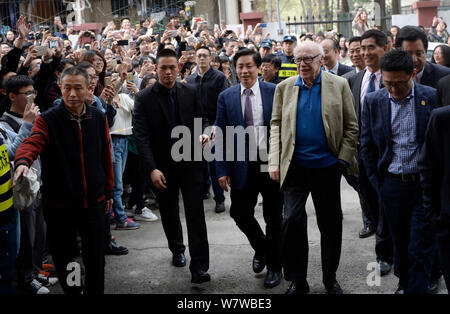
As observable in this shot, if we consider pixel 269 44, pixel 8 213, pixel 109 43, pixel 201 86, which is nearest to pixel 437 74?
pixel 201 86

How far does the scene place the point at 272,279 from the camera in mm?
5379

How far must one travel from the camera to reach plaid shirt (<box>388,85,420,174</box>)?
179 inches

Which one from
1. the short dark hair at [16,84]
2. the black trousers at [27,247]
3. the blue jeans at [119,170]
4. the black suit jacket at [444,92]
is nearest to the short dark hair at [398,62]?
the black suit jacket at [444,92]

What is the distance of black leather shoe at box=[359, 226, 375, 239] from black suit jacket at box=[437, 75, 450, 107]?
7.47 feet

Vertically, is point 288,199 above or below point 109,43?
below

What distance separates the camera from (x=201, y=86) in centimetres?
817

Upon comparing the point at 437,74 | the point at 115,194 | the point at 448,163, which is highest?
the point at 437,74

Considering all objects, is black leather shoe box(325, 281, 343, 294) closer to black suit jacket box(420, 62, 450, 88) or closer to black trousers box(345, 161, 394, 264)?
black trousers box(345, 161, 394, 264)

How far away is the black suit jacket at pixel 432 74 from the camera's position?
5617 mm

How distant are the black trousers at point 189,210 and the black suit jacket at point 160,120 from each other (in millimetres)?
128

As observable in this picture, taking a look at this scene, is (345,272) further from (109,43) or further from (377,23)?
(377,23)

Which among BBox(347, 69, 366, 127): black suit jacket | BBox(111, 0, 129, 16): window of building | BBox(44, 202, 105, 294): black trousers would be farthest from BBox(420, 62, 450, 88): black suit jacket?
BBox(111, 0, 129, 16): window of building

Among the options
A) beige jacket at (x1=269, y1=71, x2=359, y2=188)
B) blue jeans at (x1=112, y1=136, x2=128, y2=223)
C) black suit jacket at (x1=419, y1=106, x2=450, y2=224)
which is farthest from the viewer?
blue jeans at (x1=112, y1=136, x2=128, y2=223)
